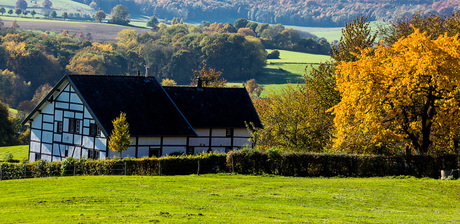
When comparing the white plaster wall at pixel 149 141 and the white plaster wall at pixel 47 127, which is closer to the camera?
the white plaster wall at pixel 149 141

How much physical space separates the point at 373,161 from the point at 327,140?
11.1 metres

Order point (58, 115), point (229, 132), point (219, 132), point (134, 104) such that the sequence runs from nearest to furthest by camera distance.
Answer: point (134, 104)
point (58, 115)
point (219, 132)
point (229, 132)

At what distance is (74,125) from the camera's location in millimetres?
53125

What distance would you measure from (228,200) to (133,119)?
78.0ft

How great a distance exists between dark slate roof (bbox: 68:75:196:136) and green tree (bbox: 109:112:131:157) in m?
2.98

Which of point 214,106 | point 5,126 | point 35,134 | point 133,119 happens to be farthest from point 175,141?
point 5,126

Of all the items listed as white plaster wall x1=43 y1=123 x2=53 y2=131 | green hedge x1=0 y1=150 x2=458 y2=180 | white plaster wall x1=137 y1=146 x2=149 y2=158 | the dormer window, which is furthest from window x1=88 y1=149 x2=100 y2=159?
green hedge x1=0 y1=150 x2=458 y2=180

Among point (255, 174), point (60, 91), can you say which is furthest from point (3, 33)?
point (255, 174)

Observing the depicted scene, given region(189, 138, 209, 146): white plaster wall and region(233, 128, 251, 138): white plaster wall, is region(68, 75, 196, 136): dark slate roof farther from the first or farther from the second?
region(233, 128, 251, 138): white plaster wall

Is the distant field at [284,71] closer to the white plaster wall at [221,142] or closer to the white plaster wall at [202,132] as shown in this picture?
the white plaster wall at [221,142]

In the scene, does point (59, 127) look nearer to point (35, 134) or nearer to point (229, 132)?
point (35, 134)

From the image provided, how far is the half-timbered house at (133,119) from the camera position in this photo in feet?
170

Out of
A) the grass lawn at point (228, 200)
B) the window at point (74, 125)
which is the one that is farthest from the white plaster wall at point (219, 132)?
the grass lawn at point (228, 200)

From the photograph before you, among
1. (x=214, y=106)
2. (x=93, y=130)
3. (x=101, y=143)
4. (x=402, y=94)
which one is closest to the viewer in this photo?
(x=402, y=94)
